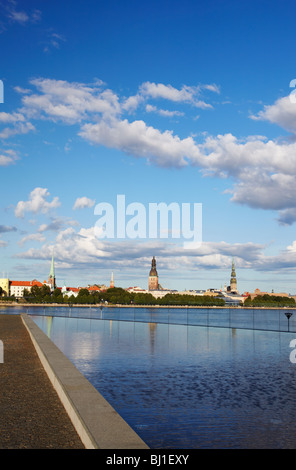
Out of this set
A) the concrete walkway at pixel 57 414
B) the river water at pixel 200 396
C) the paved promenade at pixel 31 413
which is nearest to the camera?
the concrete walkway at pixel 57 414

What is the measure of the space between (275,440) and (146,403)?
3.56m

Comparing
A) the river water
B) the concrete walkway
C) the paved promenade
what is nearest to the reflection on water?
the river water

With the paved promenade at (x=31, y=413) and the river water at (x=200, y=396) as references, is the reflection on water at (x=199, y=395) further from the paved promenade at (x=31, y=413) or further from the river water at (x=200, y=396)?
the paved promenade at (x=31, y=413)

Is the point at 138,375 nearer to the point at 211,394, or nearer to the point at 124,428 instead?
the point at 211,394

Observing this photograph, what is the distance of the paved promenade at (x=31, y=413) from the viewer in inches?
275

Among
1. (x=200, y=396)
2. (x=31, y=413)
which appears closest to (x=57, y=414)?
(x=31, y=413)

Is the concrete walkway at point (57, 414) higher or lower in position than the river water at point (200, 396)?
higher

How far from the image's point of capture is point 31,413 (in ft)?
28.8

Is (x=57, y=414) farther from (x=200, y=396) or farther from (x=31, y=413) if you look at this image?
(x=200, y=396)

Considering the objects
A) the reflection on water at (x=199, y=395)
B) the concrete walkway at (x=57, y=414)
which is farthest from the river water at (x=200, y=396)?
the concrete walkway at (x=57, y=414)

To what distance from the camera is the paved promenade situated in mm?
6977
